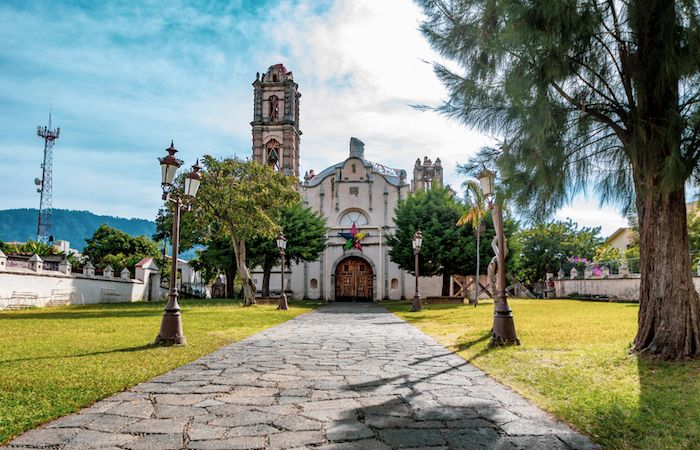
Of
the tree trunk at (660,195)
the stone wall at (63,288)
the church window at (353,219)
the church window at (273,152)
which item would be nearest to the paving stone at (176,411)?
the tree trunk at (660,195)

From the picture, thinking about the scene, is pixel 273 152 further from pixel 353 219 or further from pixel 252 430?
pixel 252 430

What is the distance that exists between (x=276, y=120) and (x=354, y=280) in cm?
1494

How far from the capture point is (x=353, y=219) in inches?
1544

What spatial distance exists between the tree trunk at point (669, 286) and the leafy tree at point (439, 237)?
21.0 meters

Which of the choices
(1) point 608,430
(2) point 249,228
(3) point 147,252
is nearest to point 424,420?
(1) point 608,430

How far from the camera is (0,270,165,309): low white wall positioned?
790 inches

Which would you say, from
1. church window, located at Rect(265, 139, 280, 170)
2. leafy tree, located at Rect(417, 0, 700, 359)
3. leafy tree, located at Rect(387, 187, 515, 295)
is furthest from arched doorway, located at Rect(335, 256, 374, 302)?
leafy tree, located at Rect(417, 0, 700, 359)

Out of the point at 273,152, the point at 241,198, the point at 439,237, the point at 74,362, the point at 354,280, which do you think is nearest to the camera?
the point at 74,362

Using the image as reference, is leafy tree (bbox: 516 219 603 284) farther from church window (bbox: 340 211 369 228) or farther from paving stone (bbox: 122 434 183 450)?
paving stone (bbox: 122 434 183 450)

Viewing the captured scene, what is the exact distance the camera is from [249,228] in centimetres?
2194

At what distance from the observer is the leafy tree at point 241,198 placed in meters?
21.5

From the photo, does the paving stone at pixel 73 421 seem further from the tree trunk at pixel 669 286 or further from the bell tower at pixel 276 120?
Answer: the bell tower at pixel 276 120

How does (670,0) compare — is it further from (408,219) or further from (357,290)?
(357,290)

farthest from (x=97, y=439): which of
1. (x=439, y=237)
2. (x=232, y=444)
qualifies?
(x=439, y=237)
